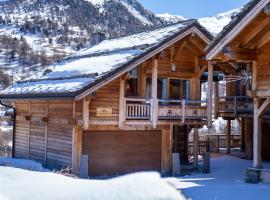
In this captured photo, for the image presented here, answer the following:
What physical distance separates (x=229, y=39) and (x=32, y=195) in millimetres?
9833

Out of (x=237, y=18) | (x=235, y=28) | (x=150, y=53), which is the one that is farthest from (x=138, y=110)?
(x=237, y=18)

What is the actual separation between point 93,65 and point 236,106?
26.6 ft

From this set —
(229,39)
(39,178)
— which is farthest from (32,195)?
(229,39)

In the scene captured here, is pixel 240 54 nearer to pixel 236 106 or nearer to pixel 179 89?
pixel 179 89

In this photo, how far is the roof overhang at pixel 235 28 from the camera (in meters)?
14.8

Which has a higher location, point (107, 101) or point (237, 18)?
point (237, 18)

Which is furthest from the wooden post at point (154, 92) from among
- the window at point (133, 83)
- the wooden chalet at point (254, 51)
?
the wooden chalet at point (254, 51)

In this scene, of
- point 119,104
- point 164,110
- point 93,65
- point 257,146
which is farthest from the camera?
point 164,110

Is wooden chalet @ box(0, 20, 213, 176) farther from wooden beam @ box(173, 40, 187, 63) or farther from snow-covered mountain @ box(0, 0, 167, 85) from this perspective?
snow-covered mountain @ box(0, 0, 167, 85)

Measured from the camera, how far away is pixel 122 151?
73.0 feet

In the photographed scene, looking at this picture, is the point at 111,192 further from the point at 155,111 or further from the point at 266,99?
the point at 155,111

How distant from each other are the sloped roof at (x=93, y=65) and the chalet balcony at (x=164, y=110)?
1954mm

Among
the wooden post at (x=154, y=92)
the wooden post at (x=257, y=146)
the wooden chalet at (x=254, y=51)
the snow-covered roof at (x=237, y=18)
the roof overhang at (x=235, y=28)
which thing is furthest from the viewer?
the wooden post at (x=154, y=92)

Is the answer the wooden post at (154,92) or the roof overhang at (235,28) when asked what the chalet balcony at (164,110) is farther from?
the roof overhang at (235,28)
